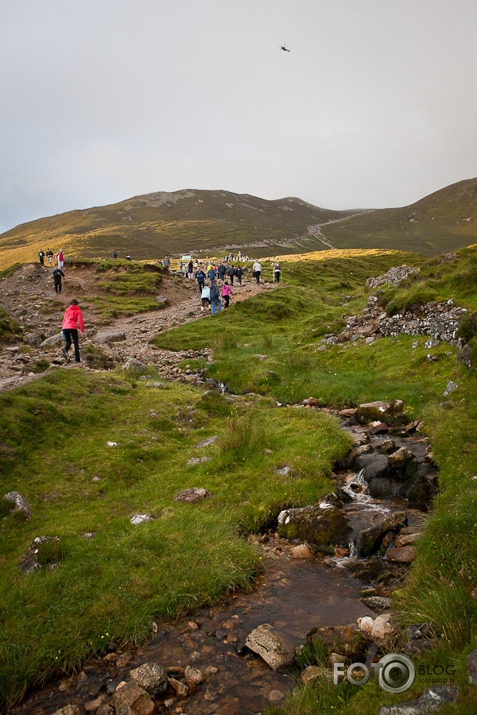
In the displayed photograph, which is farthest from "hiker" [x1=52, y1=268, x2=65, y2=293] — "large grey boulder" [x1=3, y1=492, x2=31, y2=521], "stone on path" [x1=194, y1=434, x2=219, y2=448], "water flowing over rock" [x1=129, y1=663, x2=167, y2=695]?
"water flowing over rock" [x1=129, y1=663, x2=167, y2=695]

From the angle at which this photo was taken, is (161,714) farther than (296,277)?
No

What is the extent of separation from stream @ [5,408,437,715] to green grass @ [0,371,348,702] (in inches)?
11.7

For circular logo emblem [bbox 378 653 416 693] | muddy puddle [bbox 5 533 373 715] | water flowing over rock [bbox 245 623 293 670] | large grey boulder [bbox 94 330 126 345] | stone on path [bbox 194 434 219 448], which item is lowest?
muddy puddle [bbox 5 533 373 715]

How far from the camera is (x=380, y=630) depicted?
16.9ft

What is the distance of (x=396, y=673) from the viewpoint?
13.2ft

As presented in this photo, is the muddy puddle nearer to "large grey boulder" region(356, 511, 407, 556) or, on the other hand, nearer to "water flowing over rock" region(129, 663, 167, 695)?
"water flowing over rock" region(129, 663, 167, 695)

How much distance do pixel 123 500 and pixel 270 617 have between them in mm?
4239

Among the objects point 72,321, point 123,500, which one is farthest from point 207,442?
point 72,321

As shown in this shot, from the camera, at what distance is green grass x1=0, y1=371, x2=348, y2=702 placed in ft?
18.8

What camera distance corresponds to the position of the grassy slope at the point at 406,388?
4168mm

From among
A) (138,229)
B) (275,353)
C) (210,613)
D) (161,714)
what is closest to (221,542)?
(210,613)

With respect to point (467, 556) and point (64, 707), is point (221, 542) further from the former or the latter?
point (467, 556)

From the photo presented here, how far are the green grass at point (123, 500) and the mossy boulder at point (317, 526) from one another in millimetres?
445

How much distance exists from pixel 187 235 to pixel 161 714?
172 m
